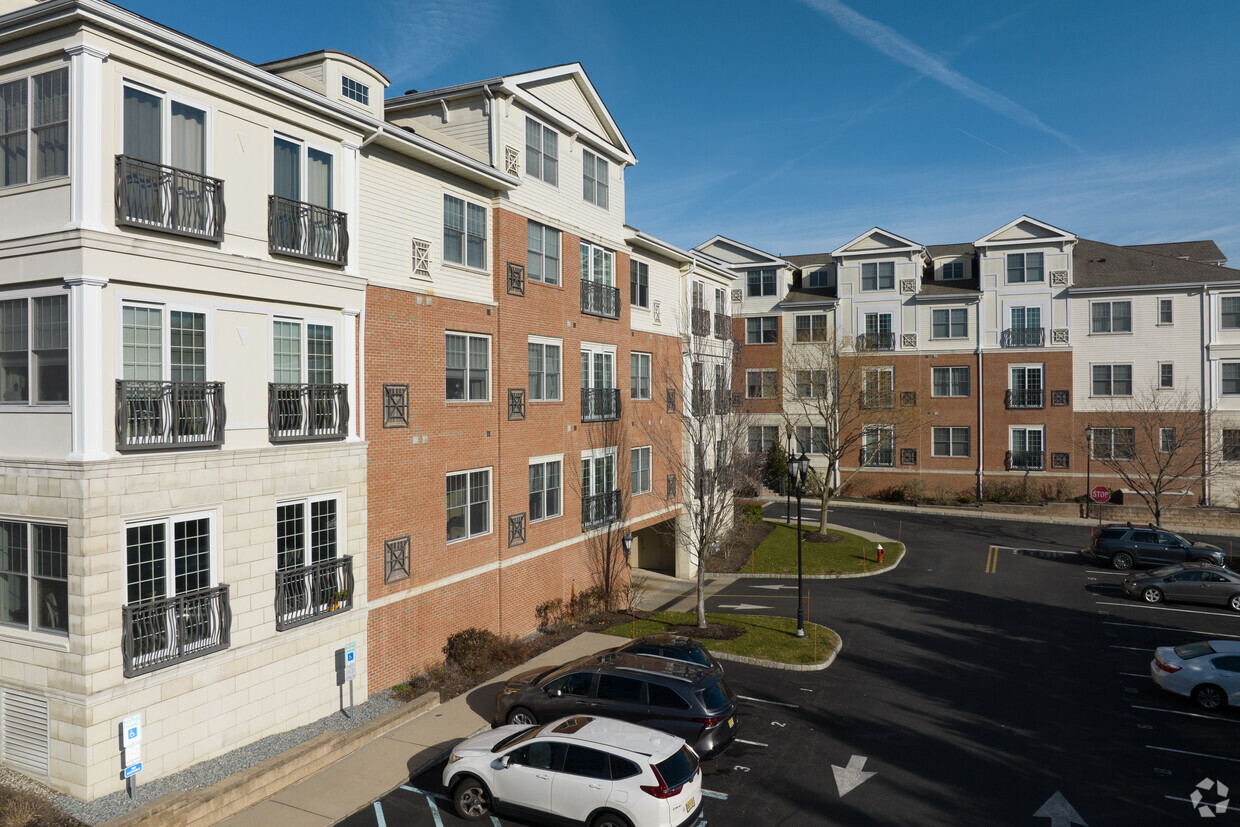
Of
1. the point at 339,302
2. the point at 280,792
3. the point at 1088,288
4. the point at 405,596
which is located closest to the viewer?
the point at 280,792

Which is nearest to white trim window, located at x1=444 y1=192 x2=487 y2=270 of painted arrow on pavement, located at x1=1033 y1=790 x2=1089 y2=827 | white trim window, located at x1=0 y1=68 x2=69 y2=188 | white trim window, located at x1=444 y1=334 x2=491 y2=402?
white trim window, located at x1=444 y1=334 x2=491 y2=402

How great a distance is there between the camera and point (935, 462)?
Answer: 163ft

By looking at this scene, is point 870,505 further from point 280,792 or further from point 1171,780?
point 280,792

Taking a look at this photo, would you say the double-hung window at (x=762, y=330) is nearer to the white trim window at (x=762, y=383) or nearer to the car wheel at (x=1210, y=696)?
the white trim window at (x=762, y=383)

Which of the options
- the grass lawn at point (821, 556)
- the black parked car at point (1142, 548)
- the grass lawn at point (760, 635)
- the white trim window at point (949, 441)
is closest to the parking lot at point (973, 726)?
the grass lawn at point (760, 635)

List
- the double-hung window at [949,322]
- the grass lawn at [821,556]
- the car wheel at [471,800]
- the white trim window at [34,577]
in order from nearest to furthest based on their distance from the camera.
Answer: the white trim window at [34,577], the car wheel at [471,800], the grass lawn at [821,556], the double-hung window at [949,322]

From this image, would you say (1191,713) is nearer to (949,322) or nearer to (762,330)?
(949,322)

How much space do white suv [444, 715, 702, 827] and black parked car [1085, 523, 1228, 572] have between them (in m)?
28.8

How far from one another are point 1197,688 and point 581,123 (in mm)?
23335

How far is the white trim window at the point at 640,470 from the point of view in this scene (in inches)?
1209

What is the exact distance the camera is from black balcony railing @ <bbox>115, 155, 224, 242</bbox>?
12.5m

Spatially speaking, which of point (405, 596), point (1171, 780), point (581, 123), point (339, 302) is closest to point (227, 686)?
point (405, 596)

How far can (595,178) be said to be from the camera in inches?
1072

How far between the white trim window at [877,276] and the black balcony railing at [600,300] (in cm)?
2871
